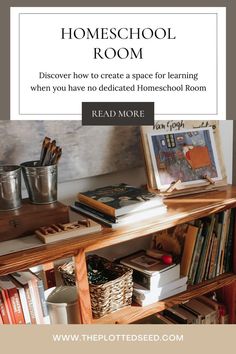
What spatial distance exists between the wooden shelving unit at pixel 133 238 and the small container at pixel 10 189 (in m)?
0.19

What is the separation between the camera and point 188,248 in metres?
→ 1.70

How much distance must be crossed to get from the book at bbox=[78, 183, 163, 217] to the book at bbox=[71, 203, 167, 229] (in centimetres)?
1

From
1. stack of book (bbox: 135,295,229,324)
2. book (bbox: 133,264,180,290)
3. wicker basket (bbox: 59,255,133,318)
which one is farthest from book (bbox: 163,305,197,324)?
wicker basket (bbox: 59,255,133,318)

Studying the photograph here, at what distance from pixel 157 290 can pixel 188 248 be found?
0.21 metres

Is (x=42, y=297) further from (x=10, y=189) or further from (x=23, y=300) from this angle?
(x=10, y=189)

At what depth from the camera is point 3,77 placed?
1384mm

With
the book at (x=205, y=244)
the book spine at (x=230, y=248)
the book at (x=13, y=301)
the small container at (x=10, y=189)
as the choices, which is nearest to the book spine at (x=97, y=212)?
the small container at (x=10, y=189)

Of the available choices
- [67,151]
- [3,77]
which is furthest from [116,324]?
[3,77]

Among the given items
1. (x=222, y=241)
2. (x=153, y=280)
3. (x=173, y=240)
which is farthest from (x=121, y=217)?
(x=222, y=241)

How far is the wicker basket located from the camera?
1.45 m

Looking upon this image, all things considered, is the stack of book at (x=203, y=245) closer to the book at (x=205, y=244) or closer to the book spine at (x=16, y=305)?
the book at (x=205, y=244)

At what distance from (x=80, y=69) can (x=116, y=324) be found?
0.84 metres
